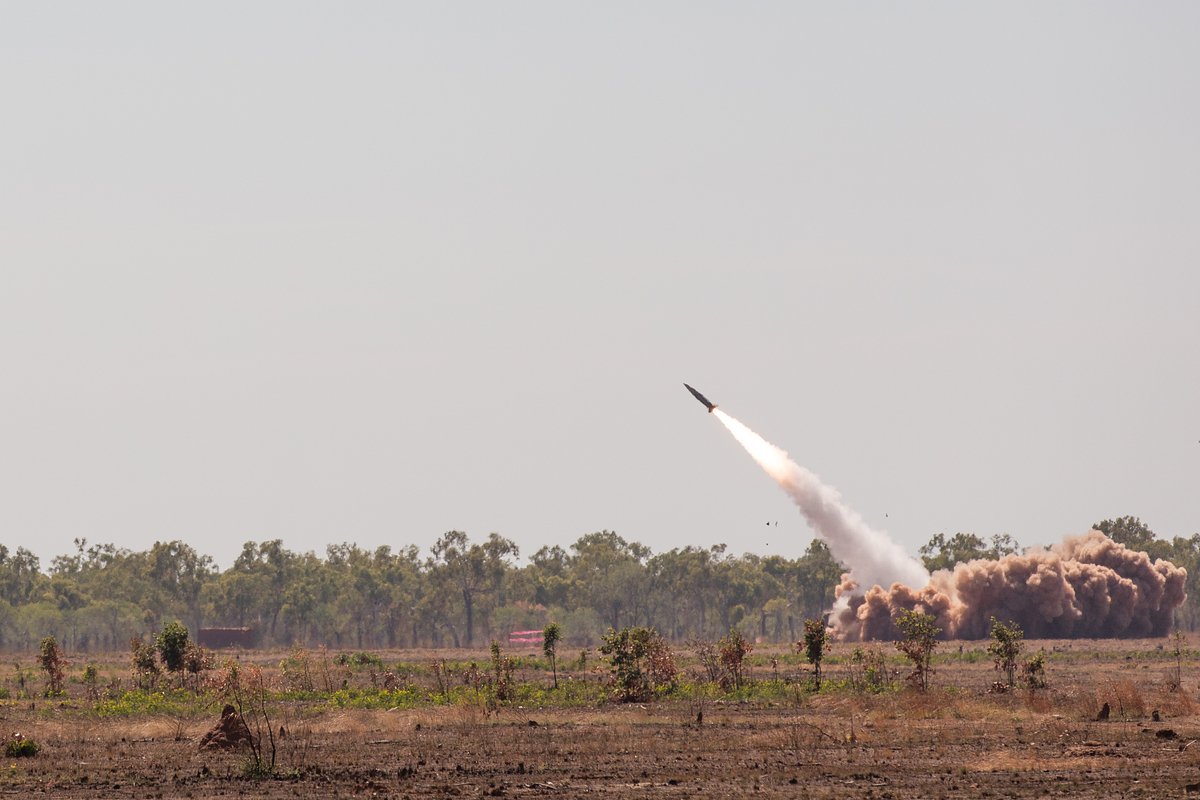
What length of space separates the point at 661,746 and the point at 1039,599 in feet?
243

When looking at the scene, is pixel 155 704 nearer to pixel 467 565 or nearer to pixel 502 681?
pixel 502 681

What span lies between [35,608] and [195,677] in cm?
11793

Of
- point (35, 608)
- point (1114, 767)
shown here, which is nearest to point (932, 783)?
point (1114, 767)

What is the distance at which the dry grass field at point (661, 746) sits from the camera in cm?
3831

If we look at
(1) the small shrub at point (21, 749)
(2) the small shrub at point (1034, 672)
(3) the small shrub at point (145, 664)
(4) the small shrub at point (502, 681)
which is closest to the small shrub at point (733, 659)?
(4) the small shrub at point (502, 681)

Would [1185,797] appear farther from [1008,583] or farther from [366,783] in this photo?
[1008,583]

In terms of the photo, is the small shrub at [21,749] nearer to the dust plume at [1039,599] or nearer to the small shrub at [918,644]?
the small shrub at [918,644]

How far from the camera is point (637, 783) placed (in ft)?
128

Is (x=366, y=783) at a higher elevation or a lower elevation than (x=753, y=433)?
lower

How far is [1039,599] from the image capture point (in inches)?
4525

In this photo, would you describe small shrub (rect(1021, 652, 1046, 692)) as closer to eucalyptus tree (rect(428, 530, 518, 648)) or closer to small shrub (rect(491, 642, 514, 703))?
small shrub (rect(491, 642, 514, 703))

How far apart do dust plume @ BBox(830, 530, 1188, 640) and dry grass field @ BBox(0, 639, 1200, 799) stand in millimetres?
46852

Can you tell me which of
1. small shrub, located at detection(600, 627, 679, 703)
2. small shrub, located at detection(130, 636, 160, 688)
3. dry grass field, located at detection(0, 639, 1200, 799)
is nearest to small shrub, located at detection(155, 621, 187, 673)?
small shrub, located at detection(130, 636, 160, 688)

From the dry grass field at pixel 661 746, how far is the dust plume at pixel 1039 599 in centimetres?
4685
